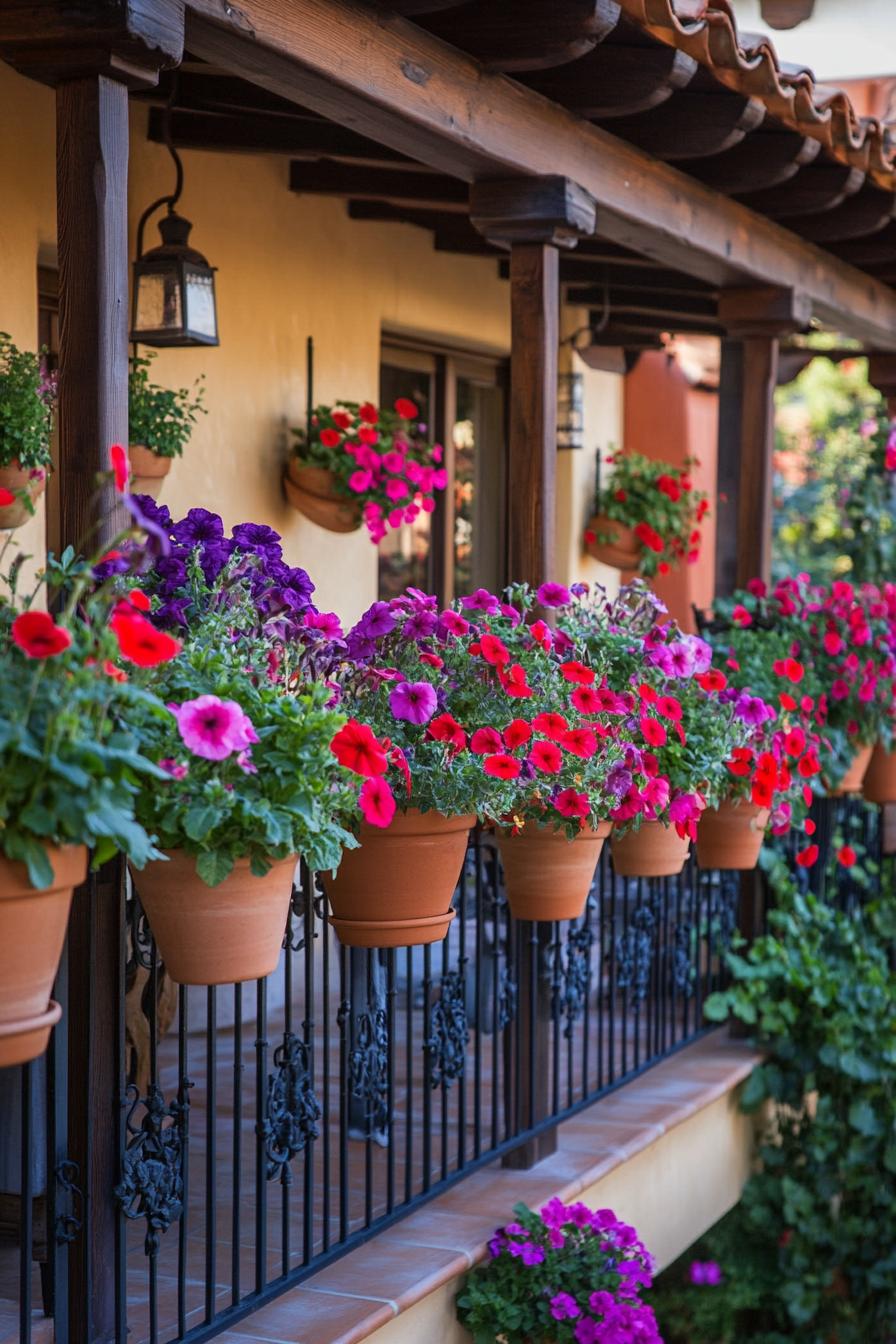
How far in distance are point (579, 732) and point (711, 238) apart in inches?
93.9

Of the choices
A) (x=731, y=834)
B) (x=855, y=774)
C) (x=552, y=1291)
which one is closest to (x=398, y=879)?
(x=552, y=1291)

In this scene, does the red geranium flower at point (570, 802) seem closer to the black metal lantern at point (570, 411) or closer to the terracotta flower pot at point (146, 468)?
the terracotta flower pot at point (146, 468)

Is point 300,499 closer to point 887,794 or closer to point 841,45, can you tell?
point 887,794

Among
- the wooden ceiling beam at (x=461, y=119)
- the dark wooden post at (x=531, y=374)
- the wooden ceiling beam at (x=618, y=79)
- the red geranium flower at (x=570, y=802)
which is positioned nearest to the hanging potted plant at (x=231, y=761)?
the red geranium flower at (x=570, y=802)

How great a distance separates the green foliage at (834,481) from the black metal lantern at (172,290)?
10.2 ft

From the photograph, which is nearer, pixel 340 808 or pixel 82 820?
pixel 82 820

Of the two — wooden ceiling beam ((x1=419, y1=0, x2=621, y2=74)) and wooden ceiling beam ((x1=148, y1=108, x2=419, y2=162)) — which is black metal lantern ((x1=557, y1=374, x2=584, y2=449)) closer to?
wooden ceiling beam ((x1=148, y1=108, x2=419, y2=162))

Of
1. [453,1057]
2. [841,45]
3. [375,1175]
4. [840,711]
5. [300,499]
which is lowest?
[375,1175]

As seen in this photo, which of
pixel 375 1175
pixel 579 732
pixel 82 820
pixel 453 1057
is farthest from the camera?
pixel 375 1175

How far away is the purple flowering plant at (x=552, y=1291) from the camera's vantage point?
364 cm

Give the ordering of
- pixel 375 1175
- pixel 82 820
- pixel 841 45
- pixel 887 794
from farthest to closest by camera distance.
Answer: pixel 841 45 < pixel 887 794 < pixel 375 1175 < pixel 82 820

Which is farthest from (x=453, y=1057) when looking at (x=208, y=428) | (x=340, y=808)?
(x=208, y=428)

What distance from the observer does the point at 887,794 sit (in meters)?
5.95

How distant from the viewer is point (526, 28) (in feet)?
11.7
